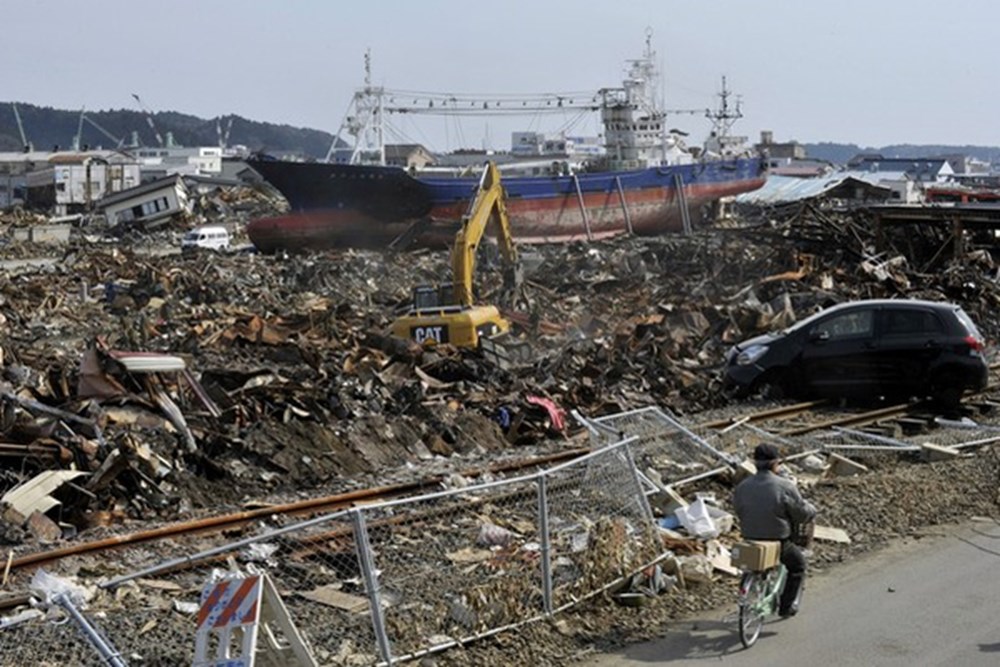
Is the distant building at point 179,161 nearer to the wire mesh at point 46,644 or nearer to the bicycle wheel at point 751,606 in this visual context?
the wire mesh at point 46,644

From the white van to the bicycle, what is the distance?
50.6 m

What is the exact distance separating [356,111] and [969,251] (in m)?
51.8

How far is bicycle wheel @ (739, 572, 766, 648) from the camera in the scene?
8.63 metres

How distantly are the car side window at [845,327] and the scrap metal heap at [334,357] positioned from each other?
2.30 metres

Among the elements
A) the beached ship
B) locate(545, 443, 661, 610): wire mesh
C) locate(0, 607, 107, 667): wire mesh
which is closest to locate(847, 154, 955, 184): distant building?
the beached ship

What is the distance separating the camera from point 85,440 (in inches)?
578

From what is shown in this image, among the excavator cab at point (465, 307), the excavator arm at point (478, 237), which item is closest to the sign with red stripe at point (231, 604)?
the excavator cab at point (465, 307)

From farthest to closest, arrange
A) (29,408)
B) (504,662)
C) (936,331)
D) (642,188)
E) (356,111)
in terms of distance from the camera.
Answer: (356,111), (642,188), (936,331), (29,408), (504,662)

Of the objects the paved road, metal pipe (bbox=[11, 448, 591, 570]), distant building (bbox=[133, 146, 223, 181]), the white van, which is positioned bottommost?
the white van

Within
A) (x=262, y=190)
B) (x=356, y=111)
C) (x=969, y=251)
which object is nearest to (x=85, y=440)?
(x=969, y=251)

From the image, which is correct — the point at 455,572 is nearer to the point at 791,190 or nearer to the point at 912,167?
the point at 791,190

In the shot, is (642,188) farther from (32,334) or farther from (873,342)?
(873,342)

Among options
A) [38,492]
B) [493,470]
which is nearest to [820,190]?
[493,470]

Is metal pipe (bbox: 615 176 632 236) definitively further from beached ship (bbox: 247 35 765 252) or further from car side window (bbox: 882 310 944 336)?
car side window (bbox: 882 310 944 336)
